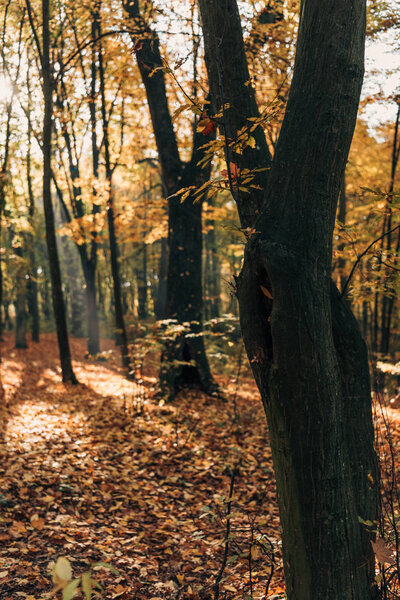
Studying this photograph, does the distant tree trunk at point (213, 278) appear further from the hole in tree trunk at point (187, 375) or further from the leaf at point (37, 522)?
the leaf at point (37, 522)

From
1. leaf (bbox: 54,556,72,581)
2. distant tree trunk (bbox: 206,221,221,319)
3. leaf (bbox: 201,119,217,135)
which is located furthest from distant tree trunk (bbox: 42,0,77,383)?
distant tree trunk (bbox: 206,221,221,319)

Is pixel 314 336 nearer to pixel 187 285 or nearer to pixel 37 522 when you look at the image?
pixel 37 522

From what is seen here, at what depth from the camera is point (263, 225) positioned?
2318 mm

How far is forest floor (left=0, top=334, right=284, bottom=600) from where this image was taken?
318 cm

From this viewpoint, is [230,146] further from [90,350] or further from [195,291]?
[90,350]

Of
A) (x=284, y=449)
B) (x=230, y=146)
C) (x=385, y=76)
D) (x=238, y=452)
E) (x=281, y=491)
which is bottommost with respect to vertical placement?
(x=238, y=452)

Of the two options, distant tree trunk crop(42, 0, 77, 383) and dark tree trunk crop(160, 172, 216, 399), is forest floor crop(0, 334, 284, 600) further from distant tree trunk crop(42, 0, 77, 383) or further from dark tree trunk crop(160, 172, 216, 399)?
distant tree trunk crop(42, 0, 77, 383)

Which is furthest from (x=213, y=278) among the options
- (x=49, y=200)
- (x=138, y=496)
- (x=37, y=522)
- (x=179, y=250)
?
(x=37, y=522)

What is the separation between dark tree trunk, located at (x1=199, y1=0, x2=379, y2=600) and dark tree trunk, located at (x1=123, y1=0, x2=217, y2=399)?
19.1 feet

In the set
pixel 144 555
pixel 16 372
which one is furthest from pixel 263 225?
pixel 16 372

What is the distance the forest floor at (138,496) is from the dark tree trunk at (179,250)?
0.48m

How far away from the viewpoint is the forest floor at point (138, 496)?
10.4 feet

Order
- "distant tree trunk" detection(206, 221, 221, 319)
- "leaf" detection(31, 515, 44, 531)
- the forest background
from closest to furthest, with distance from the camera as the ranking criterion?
1. "leaf" detection(31, 515, 44, 531)
2. the forest background
3. "distant tree trunk" detection(206, 221, 221, 319)

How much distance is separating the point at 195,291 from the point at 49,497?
5.01 m
